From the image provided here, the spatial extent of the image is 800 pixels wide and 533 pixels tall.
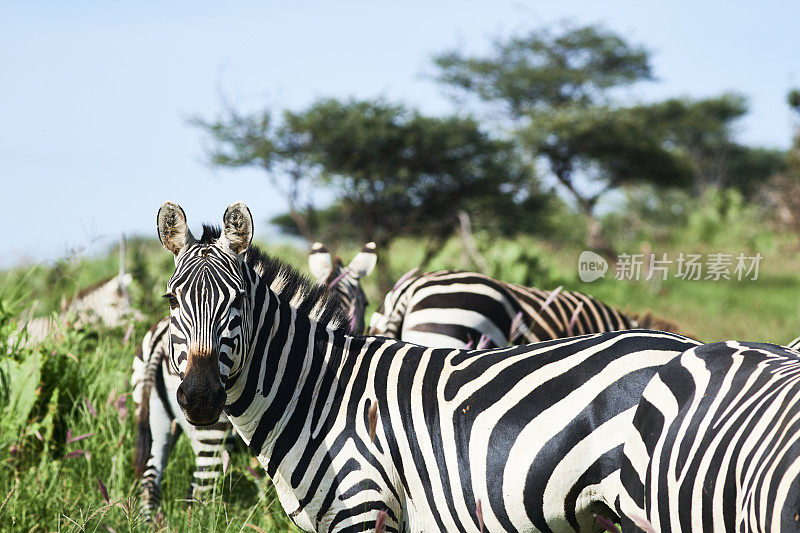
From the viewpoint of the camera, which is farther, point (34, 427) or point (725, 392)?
point (34, 427)

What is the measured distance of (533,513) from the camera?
7.89 ft

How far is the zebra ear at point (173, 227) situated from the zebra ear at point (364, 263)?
233cm

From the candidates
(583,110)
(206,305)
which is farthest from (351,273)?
(583,110)

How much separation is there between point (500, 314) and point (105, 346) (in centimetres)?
A: 308

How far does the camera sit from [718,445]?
187 cm

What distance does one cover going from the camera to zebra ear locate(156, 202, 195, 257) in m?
2.78

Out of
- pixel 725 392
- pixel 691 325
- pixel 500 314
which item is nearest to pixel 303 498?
pixel 725 392

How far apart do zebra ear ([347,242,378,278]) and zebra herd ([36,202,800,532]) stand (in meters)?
2.02

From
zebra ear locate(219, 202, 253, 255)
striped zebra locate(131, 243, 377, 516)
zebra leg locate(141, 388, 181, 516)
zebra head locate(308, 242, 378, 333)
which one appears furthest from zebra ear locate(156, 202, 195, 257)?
zebra head locate(308, 242, 378, 333)

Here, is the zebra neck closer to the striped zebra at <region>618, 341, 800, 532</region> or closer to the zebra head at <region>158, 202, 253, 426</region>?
the zebra head at <region>158, 202, 253, 426</region>

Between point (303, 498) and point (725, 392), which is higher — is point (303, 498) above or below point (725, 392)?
below

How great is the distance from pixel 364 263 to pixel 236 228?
2.40 metres

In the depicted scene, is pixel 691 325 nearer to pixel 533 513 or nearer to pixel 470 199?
pixel 470 199

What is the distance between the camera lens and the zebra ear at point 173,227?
278 cm
